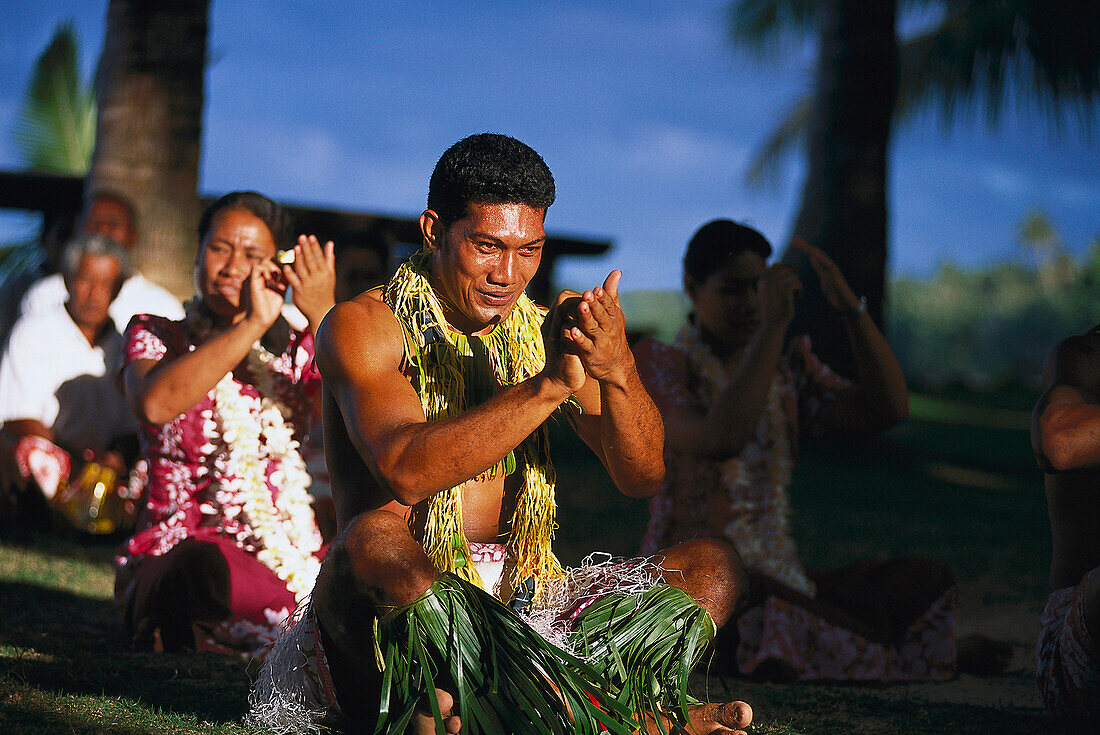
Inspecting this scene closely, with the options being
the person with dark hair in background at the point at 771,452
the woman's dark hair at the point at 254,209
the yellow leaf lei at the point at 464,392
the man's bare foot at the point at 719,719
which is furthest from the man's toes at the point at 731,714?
the woman's dark hair at the point at 254,209

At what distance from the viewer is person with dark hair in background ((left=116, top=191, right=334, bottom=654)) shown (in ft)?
11.7

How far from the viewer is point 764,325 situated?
149 inches

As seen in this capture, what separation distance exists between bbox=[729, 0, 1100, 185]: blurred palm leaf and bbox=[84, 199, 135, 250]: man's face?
8192 mm

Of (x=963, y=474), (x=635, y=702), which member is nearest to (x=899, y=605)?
(x=635, y=702)

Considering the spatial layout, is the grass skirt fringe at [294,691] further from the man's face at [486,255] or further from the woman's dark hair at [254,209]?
the woman's dark hair at [254,209]

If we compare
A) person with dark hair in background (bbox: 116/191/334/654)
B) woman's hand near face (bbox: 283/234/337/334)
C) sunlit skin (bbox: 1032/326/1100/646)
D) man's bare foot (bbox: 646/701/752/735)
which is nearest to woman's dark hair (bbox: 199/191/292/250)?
person with dark hair in background (bbox: 116/191/334/654)

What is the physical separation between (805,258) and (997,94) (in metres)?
4.84

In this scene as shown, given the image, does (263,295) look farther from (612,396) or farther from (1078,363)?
(1078,363)

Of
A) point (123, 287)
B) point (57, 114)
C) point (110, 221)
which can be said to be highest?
point (57, 114)

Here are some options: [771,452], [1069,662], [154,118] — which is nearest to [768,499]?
[771,452]

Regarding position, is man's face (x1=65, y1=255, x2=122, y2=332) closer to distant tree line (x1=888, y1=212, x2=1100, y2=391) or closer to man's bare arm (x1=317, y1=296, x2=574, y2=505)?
man's bare arm (x1=317, y1=296, x2=574, y2=505)

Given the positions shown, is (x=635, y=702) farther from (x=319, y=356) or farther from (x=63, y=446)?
(x=63, y=446)

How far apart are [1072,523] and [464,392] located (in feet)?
6.17

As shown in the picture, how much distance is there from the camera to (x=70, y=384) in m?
5.91
